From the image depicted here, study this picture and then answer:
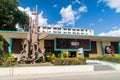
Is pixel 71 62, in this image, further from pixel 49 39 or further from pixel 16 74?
pixel 49 39

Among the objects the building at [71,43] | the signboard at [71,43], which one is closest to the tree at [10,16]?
the building at [71,43]

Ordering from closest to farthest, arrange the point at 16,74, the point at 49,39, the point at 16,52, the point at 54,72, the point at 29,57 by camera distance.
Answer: the point at 16,74 < the point at 54,72 < the point at 29,57 < the point at 16,52 < the point at 49,39

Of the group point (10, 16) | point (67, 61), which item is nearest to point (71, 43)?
point (10, 16)

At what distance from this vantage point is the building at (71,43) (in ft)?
101

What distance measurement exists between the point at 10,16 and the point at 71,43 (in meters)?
13.1

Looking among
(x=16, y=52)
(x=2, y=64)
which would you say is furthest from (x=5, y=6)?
(x=2, y=64)

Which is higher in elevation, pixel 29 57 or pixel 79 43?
pixel 79 43

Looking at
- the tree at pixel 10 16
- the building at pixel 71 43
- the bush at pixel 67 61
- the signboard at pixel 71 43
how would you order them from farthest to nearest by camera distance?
the tree at pixel 10 16, the signboard at pixel 71 43, the building at pixel 71 43, the bush at pixel 67 61

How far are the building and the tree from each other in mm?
7448

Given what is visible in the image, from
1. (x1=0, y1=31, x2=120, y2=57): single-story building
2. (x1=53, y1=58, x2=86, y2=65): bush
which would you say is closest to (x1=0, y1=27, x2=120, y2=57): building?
(x1=0, y1=31, x2=120, y2=57): single-story building

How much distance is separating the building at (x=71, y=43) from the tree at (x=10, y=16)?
745cm

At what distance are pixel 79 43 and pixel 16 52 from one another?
10.6m

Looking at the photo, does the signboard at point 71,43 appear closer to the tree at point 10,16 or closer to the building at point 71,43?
the building at point 71,43

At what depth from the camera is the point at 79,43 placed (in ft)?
109
